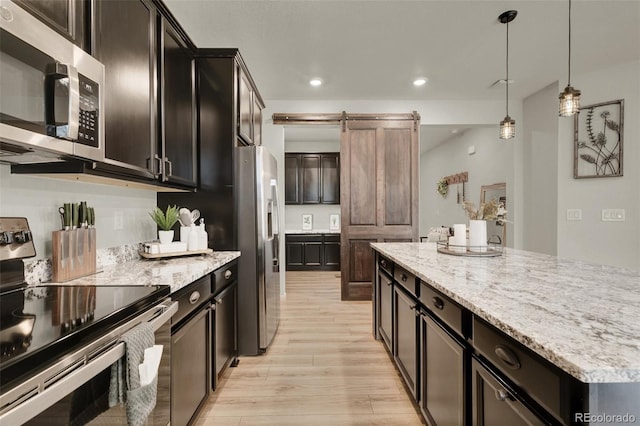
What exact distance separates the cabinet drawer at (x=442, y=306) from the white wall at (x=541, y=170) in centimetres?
328

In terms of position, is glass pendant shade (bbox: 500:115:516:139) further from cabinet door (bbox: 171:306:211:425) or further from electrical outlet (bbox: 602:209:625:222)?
cabinet door (bbox: 171:306:211:425)

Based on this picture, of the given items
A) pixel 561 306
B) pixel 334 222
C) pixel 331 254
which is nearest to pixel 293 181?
pixel 334 222

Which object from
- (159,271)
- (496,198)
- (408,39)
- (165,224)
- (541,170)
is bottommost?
(159,271)

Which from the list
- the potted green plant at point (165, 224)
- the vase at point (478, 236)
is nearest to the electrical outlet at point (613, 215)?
the vase at point (478, 236)

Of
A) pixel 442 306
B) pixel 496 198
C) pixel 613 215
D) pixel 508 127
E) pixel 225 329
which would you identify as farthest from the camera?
pixel 496 198

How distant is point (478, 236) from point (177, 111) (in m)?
2.33

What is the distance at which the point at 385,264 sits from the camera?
2.45 m

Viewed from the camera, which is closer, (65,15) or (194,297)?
(65,15)

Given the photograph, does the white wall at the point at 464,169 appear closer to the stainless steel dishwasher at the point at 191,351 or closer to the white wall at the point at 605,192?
the white wall at the point at 605,192

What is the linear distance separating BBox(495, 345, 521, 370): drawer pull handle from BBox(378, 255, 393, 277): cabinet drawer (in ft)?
4.46

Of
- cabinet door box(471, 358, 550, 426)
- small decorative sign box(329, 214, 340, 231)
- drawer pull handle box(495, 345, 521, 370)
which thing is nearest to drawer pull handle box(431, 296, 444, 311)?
cabinet door box(471, 358, 550, 426)

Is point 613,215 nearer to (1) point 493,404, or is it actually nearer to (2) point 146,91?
(1) point 493,404

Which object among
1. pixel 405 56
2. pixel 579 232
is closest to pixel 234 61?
pixel 405 56

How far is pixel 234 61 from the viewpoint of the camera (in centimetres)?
241
